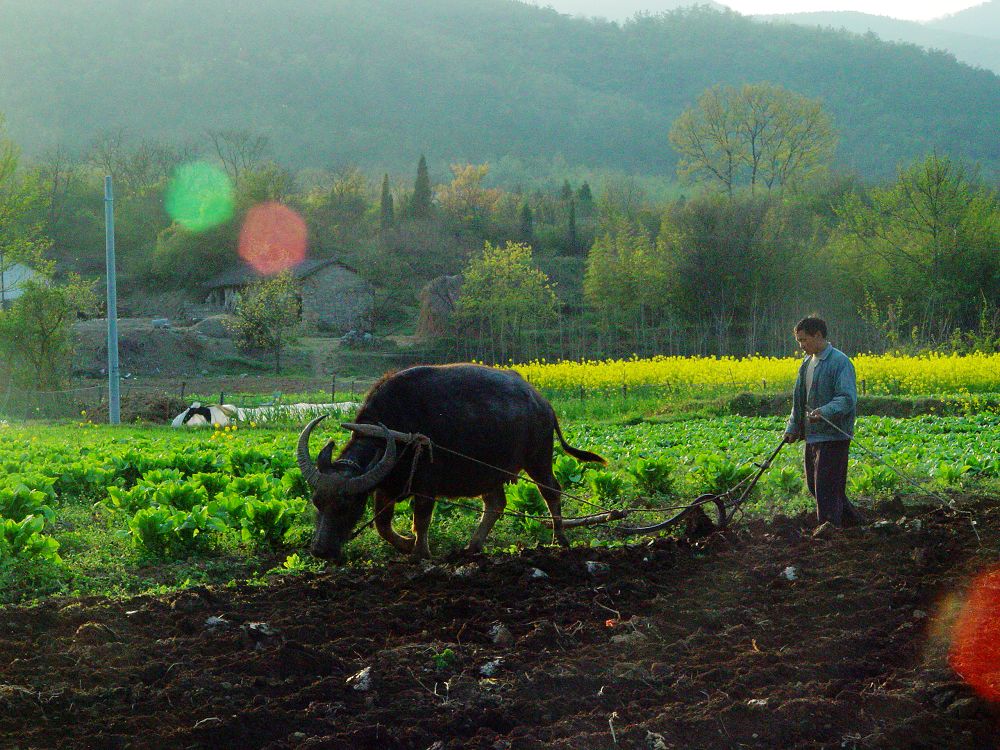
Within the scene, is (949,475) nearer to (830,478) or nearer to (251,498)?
(830,478)

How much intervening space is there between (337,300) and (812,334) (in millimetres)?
50352

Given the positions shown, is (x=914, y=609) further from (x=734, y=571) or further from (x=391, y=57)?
(x=391, y=57)

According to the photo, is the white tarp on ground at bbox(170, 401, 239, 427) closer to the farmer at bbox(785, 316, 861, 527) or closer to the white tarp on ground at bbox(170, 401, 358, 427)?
the white tarp on ground at bbox(170, 401, 358, 427)

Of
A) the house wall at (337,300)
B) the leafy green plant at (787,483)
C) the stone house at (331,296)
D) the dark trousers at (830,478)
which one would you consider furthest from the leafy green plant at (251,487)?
the house wall at (337,300)

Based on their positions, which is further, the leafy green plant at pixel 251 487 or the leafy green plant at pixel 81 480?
the leafy green plant at pixel 81 480

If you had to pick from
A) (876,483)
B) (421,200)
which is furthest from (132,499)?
(421,200)

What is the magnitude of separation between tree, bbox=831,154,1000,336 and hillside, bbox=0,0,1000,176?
79060 millimetres

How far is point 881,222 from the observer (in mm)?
45531

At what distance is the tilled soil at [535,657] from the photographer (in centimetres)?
446

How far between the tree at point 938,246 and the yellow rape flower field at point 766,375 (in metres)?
16.6

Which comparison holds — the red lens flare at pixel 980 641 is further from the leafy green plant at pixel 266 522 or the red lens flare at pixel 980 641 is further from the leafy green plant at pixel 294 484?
the leafy green plant at pixel 294 484

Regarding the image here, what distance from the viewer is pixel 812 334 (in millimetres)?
8469

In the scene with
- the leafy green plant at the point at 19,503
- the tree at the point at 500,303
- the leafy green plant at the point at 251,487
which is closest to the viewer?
the leafy green plant at the point at 19,503

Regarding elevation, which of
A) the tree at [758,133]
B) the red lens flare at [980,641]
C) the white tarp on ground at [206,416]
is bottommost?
the white tarp on ground at [206,416]
